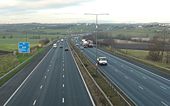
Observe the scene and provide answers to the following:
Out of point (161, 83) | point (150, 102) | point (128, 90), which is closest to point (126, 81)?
point (161, 83)

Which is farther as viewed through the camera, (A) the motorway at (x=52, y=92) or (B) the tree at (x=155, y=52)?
(B) the tree at (x=155, y=52)

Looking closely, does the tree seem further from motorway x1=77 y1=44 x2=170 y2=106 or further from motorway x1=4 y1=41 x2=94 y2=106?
motorway x1=4 y1=41 x2=94 y2=106

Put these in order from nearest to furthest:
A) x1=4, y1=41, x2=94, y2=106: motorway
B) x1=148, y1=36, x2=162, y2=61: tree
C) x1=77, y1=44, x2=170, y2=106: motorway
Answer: x1=4, y1=41, x2=94, y2=106: motorway → x1=77, y1=44, x2=170, y2=106: motorway → x1=148, y1=36, x2=162, y2=61: tree

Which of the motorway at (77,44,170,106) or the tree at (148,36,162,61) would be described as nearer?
the motorway at (77,44,170,106)

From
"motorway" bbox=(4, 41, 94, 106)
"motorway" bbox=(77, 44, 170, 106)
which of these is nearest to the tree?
"motorway" bbox=(77, 44, 170, 106)

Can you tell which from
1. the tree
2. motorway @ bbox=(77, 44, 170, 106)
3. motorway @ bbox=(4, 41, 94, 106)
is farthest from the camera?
the tree

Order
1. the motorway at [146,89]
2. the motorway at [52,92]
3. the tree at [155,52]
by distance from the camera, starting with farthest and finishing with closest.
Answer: the tree at [155,52], the motorway at [146,89], the motorway at [52,92]

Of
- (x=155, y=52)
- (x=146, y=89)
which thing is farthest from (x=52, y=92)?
(x=155, y=52)

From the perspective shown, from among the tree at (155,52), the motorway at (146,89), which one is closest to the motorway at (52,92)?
the motorway at (146,89)

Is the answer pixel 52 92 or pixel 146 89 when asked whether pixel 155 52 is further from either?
pixel 52 92

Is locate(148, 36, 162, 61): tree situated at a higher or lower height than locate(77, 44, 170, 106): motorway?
lower

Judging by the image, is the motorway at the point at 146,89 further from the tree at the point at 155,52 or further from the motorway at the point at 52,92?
the tree at the point at 155,52
